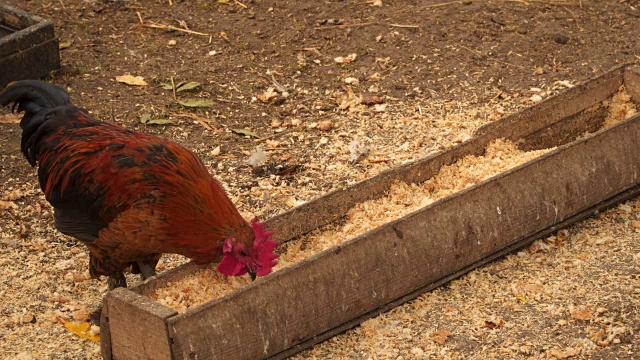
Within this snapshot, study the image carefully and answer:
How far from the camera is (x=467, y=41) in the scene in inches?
312

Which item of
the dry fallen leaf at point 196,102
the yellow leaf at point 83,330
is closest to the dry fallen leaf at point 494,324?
the yellow leaf at point 83,330

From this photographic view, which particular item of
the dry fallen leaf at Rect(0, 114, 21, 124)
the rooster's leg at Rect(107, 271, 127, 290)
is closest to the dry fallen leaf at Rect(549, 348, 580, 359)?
the rooster's leg at Rect(107, 271, 127, 290)

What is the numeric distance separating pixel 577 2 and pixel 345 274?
5161 mm

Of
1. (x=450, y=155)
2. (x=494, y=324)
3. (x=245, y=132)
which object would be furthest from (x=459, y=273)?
(x=245, y=132)

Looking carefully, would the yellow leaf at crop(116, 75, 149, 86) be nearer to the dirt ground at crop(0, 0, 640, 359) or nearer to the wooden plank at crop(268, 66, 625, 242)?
the dirt ground at crop(0, 0, 640, 359)

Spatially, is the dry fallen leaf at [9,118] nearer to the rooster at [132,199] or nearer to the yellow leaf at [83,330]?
the rooster at [132,199]

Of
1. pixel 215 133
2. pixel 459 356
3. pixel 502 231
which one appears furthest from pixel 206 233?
pixel 215 133

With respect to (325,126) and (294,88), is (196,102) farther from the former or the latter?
(325,126)

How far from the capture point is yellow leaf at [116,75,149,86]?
7363mm

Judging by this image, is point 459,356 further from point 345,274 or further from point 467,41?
point 467,41

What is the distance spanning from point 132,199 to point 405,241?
1462mm

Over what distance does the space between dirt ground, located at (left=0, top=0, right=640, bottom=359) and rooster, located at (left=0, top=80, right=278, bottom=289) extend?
25.7 inches

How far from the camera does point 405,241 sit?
4.74m

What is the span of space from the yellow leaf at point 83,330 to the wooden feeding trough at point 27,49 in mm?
2891
